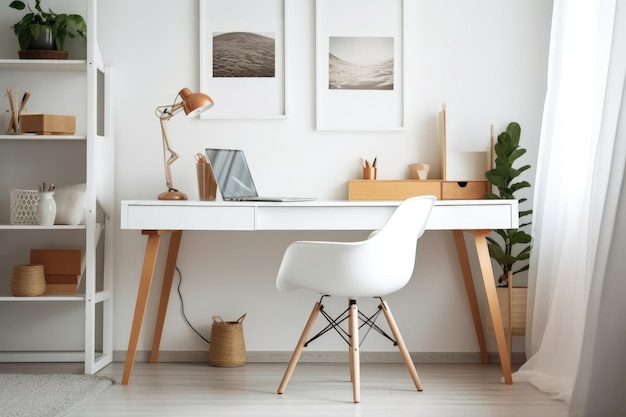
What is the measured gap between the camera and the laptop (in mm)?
3453

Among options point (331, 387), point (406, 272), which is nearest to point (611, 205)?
point (406, 272)

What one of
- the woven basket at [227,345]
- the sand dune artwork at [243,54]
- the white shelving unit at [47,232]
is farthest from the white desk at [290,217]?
the sand dune artwork at [243,54]

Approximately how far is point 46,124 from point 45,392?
3.94 ft

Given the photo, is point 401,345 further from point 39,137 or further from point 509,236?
point 39,137

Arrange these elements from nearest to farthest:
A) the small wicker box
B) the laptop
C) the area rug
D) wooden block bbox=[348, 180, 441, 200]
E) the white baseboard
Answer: the area rug → the laptop → the small wicker box → wooden block bbox=[348, 180, 441, 200] → the white baseboard

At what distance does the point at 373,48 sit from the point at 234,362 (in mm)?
1649

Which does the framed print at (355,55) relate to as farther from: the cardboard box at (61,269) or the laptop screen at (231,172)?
the cardboard box at (61,269)

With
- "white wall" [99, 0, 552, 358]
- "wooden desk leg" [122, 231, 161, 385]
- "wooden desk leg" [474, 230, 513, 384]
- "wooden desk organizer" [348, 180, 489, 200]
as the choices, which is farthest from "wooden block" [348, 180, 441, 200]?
"wooden desk leg" [122, 231, 161, 385]

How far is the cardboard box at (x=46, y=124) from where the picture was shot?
3.53 m

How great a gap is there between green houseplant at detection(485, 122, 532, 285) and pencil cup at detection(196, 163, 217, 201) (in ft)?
4.19

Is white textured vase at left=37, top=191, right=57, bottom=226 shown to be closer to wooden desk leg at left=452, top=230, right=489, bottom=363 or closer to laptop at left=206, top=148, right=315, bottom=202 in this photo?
laptop at left=206, top=148, right=315, bottom=202

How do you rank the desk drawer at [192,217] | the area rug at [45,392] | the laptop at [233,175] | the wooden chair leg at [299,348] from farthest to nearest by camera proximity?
the laptop at [233,175], the desk drawer at [192,217], the wooden chair leg at [299,348], the area rug at [45,392]

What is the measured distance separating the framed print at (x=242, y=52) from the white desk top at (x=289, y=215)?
0.72 m

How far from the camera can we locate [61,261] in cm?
362
